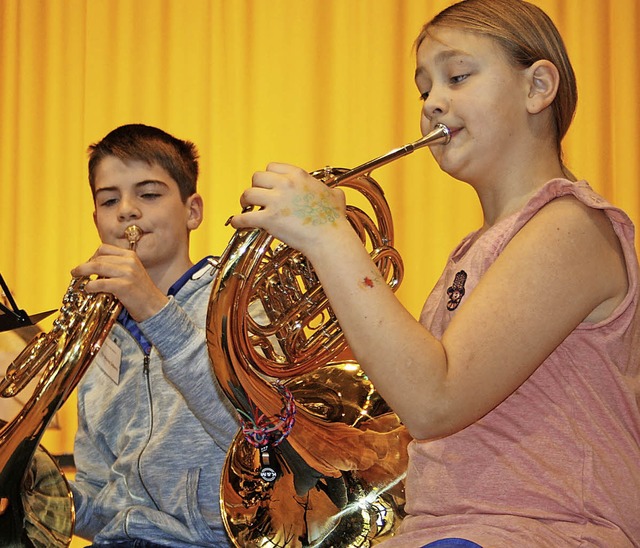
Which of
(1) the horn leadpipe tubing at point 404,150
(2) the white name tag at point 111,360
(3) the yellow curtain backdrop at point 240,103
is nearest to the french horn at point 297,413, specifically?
(1) the horn leadpipe tubing at point 404,150

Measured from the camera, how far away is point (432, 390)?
842 mm

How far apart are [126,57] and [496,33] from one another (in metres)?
1.56

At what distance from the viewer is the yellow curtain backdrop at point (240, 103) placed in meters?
2.12

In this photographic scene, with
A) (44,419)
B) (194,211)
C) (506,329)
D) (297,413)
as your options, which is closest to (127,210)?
(194,211)

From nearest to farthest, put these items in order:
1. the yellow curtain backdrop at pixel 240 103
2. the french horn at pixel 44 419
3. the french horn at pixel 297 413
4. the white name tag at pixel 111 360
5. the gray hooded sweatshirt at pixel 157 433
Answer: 1. the french horn at pixel 297 413
2. the french horn at pixel 44 419
3. the gray hooded sweatshirt at pixel 157 433
4. the white name tag at pixel 111 360
5. the yellow curtain backdrop at pixel 240 103

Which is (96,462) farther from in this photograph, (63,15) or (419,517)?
(63,15)

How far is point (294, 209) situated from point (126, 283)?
0.43 meters

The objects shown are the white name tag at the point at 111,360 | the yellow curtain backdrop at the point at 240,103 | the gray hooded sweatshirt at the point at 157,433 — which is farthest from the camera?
the yellow curtain backdrop at the point at 240,103

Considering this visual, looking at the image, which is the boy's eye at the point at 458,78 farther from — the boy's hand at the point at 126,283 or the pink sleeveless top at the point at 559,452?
the boy's hand at the point at 126,283

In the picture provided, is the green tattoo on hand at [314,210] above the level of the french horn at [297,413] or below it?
above

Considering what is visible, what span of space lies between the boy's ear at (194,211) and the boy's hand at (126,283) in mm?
401

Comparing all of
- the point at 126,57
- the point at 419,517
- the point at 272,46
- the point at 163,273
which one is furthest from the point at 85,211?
the point at 419,517

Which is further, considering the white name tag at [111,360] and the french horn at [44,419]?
the white name tag at [111,360]

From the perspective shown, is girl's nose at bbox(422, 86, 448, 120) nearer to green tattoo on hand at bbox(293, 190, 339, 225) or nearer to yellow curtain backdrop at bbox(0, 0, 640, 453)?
green tattoo on hand at bbox(293, 190, 339, 225)
